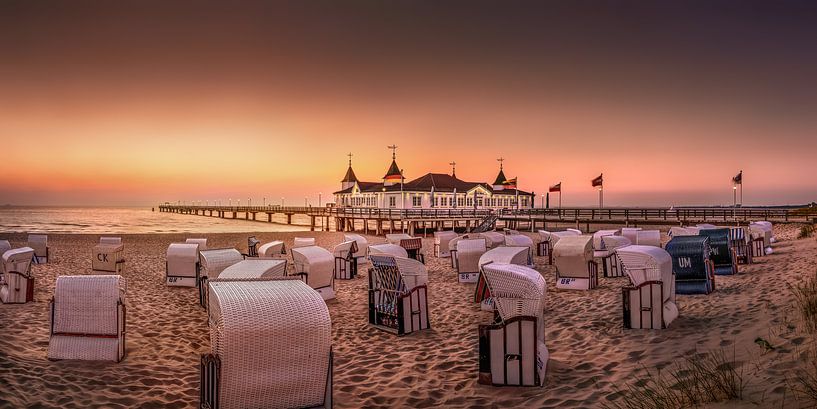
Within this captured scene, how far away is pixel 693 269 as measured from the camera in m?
11.1

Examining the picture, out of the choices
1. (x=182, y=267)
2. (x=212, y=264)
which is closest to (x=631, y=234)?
(x=212, y=264)

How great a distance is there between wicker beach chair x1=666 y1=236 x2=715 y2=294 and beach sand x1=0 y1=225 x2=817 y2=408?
36 centimetres

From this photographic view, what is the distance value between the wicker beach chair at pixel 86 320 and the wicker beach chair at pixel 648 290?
8948 mm

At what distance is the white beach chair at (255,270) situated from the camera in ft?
29.5

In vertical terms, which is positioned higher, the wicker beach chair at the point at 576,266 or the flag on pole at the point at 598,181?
the flag on pole at the point at 598,181

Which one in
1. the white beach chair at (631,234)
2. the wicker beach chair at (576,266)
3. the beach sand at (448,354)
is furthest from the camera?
the white beach chair at (631,234)

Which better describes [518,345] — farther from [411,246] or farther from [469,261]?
[411,246]

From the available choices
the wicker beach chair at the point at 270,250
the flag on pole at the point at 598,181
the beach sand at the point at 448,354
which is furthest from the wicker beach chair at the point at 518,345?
the flag on pole at the point at 598,181

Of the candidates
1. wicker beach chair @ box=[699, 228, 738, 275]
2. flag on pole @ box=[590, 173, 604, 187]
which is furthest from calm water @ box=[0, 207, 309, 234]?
wicker beach chair @ box=[699, 228, 738, 275]

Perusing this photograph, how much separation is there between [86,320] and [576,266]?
11718 mm

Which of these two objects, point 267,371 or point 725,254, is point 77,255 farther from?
point 725,254

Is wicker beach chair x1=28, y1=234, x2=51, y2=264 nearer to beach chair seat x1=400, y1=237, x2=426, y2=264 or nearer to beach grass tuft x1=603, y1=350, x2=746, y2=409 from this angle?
beach chair seat x1=400, y1=237, x2=426, y2=264

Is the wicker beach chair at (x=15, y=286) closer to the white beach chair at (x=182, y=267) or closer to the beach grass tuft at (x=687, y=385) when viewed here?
the white beach chair at (x=182, y=267)

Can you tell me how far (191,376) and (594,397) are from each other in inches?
239
